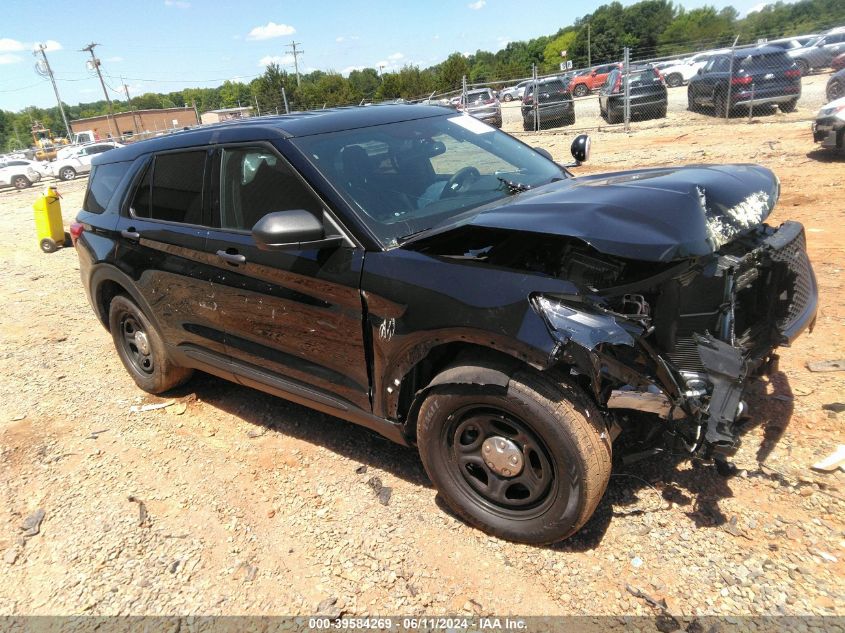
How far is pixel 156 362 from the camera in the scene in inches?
169

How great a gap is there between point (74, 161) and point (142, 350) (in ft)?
101

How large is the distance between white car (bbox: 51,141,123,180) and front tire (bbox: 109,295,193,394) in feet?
96.2

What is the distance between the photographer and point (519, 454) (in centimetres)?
249

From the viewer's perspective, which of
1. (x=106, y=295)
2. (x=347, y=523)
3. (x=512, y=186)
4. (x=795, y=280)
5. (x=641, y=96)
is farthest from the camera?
(x=641, y=96)

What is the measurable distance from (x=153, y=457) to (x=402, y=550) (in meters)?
1.97

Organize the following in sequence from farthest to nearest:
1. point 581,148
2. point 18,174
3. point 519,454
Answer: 1. point 18,174
2. point 581,148
3. point 519,454

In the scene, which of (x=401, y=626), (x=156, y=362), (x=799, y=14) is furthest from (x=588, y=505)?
(x=799, y=14)

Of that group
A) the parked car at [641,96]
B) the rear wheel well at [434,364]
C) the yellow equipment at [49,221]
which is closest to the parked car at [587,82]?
the parked car at [641,96]

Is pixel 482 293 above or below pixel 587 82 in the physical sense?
above

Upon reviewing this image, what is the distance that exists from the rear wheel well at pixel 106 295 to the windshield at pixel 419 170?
7.51ft

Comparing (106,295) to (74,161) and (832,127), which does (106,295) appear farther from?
(74,161)

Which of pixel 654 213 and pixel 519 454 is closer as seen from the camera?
pixel 654 213

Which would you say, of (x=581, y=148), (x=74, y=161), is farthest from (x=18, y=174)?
(x=581, y=148)

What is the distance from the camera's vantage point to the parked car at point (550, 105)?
19.2 m
